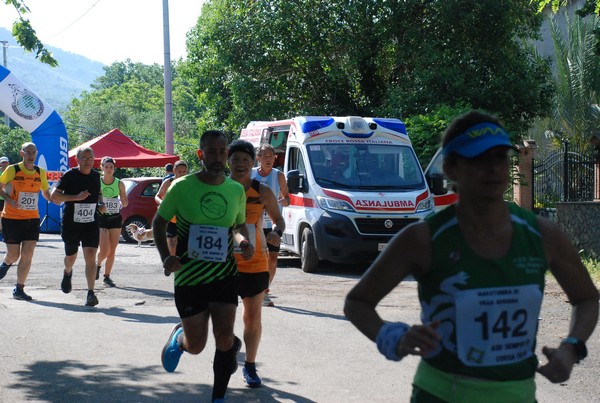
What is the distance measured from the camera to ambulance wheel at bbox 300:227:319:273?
52.3ft

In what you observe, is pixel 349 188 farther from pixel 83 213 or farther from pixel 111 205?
pixel 83 213

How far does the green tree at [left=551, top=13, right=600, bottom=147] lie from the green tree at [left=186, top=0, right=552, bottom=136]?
6771 mm

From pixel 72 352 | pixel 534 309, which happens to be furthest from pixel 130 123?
pixel 534 309

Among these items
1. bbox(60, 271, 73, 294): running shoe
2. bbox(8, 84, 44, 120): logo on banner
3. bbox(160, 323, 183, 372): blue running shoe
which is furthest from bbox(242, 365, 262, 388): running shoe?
bbox(8, 84, 44, 120): logo on banner

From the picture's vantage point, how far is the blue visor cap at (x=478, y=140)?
308cm

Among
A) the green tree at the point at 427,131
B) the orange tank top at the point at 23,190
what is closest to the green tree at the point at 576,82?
the green tree at the point at 427,131

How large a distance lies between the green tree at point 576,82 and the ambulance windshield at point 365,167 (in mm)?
20048

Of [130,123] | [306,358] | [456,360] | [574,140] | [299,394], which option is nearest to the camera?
[456,360]

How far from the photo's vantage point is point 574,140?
35438 millimetres

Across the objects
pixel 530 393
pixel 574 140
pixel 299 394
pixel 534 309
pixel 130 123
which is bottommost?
pixel 299 394

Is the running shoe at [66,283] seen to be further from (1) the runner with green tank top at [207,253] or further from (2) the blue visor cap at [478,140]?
(2) the blue visor cap at [478,140]

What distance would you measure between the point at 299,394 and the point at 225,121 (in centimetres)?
2321

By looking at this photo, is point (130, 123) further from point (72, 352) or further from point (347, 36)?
point (72, 352)

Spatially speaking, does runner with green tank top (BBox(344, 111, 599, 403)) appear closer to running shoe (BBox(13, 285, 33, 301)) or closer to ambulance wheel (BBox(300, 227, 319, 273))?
running shoe (BBox(13, 285, 33, 301))
